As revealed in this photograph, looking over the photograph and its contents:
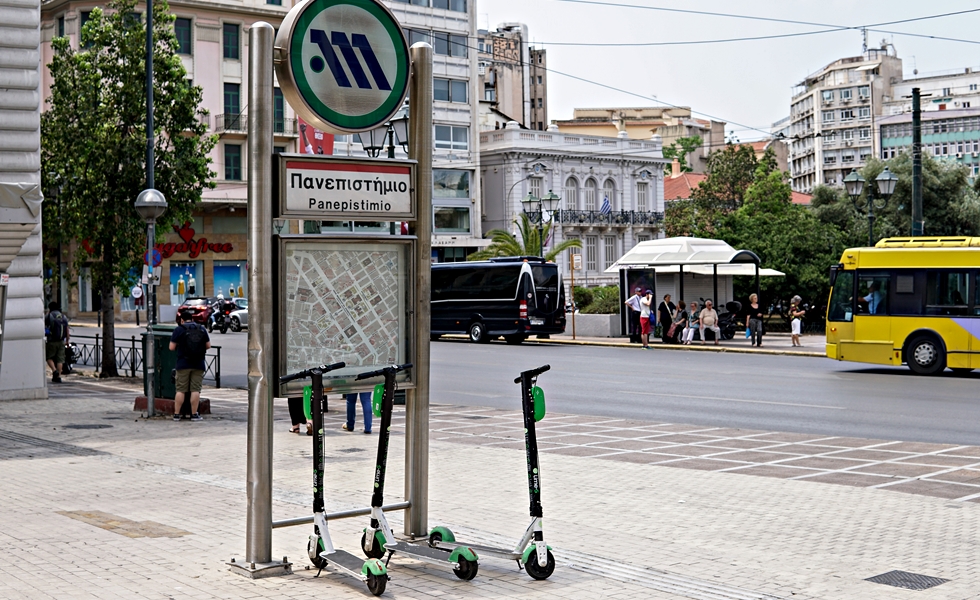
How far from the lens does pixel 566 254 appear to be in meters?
73.6

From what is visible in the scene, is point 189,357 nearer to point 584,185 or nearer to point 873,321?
point 873,321

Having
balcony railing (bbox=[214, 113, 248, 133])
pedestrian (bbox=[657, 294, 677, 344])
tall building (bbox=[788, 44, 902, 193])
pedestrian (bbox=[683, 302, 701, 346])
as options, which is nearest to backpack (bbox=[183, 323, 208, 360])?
pedestrian (bbox=[683, 302, 701, 346])

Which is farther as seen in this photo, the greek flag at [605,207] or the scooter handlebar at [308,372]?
the greek flag at [605,207]

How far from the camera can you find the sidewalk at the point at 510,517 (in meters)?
6.99

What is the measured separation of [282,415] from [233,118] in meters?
46.2

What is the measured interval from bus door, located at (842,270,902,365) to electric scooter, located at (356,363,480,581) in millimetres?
20260

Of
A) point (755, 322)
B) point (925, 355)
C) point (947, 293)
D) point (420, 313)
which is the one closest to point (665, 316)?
point (755, 322)

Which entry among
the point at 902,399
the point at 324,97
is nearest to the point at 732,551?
the point at 324,97

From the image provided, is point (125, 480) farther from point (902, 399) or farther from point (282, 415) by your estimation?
point (902, 399)

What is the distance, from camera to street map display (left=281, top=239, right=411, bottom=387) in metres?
7.43

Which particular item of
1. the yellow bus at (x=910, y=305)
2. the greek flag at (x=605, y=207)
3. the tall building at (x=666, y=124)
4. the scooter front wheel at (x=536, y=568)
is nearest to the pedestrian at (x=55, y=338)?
the yellow bus at (x=910, y=305)

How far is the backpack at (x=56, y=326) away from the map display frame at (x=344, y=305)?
19210 mm

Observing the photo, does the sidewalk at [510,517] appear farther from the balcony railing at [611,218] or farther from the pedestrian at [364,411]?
the balcony railing at [611,218]

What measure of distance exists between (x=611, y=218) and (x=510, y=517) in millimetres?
71261
